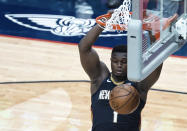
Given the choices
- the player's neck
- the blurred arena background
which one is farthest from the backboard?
the blurred arena background

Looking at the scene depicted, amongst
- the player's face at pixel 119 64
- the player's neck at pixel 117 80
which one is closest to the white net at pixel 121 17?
the player's face at pixel 119 64

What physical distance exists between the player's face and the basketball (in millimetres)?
289

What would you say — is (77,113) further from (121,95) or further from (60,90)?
(121,95)

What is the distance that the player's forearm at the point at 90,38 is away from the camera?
3.82 meters

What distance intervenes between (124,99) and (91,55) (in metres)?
0.68

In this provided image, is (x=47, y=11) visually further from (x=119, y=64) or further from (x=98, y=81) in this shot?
(x=119, y=64)

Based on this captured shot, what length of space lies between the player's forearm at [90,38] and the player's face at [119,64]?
0.79 feet

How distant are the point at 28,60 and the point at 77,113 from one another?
203cm

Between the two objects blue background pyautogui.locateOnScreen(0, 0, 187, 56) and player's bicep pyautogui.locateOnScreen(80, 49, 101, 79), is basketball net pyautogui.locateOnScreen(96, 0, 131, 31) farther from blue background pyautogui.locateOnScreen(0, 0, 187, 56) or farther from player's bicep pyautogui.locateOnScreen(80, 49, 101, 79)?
blue background pyautogui.locateOnScreen(0, 0, 187, 56)

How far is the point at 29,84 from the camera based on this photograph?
702 centimetres

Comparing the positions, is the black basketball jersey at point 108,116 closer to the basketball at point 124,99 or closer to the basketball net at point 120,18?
the basketball at point 124,99

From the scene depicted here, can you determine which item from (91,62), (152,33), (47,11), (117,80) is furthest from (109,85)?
(47,11)

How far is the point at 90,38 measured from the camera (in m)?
3.87

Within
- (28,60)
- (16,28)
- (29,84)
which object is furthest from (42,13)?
(29,84)
